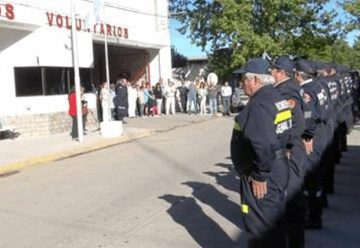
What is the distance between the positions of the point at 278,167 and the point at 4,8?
16.5 metres

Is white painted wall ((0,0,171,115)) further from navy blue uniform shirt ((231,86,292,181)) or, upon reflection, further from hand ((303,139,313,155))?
navy blue uniform shirt ((231,86,292,181))

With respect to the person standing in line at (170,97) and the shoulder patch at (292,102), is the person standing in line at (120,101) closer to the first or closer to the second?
the person standing in line at (170,97)

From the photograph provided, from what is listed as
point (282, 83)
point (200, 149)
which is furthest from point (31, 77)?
point (282, 83)

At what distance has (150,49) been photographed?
33844 mm

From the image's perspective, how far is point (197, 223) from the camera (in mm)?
7945

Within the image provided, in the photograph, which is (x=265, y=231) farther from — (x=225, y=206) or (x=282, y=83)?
(x=225, y=206)

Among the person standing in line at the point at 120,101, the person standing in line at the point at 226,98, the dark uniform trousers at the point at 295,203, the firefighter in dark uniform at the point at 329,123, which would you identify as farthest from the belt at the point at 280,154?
the person standing in line at the point at 226,98

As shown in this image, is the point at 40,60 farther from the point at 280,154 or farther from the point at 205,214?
the point at 280,154

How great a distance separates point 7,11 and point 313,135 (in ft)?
48.8

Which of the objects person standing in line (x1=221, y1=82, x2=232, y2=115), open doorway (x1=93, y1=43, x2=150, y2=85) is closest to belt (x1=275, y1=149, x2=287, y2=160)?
person standing in line (x1=221, y1=82, x2=232, y2=115)

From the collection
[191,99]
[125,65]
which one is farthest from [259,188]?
[125,65]

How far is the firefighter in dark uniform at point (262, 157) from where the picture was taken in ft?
15.6

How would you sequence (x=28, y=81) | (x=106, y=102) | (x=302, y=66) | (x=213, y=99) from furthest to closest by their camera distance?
(x=213, y=99) < (x=106, y=102) < (x=28, y=81) < (x=302, y=66)

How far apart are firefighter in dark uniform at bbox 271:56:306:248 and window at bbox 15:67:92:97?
16.5m
